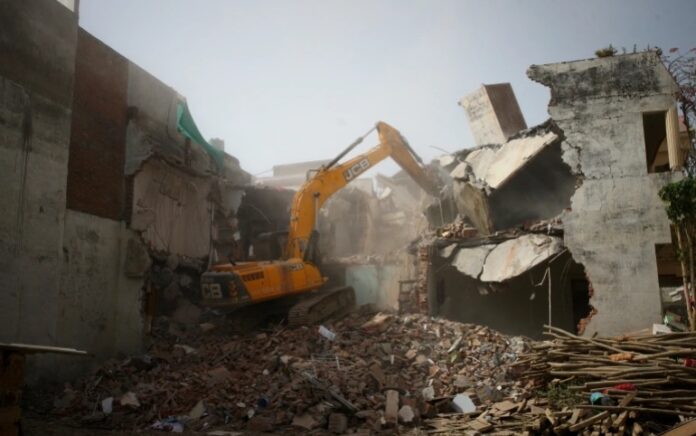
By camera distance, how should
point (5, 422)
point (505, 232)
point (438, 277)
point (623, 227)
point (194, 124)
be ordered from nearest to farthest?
point (5, 422) → point (623, 227) → point (505, 232) → point (194, 124) → point (438, 277)

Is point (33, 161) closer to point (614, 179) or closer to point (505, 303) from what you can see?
point (614, 179)

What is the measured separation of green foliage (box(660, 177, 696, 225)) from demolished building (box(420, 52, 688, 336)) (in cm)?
144

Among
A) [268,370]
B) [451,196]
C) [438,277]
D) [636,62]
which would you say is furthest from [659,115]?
[268,370]

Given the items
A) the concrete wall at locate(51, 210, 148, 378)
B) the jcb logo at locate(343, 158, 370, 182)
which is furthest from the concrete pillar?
the concrete wall at locate(51, 210, 148, 378)

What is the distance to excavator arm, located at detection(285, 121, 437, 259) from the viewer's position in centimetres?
1187

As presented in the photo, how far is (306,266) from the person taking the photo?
11656 mm

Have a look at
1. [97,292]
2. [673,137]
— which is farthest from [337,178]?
[673,137]

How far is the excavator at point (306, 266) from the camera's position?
33.2ft

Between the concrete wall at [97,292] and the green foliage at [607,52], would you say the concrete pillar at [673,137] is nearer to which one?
the green foliage at [607,52]

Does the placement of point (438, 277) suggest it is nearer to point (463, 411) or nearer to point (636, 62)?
point (463, 411)

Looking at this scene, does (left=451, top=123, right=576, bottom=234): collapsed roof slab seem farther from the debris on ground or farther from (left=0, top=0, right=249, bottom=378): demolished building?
(left=0, top=0, right=249, bottom=378): demolished building

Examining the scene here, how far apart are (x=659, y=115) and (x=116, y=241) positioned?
38.3 feet

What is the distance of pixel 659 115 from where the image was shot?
1016cm

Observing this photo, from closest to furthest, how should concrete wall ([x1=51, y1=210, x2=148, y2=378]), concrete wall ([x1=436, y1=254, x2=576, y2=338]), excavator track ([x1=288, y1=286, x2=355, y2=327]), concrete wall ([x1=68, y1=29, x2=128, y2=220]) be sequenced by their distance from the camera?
concrete wall ([x1=51, y1=210, x2=148, y2=378]) < concrete wall ([x1=68, y1=29, x2=128, y2=220]) < excavator track ([x1=288, y1=286, x2=355, y2=327]) < concrete wall ([x1=436, y1=254, x2=576, y2=338])
